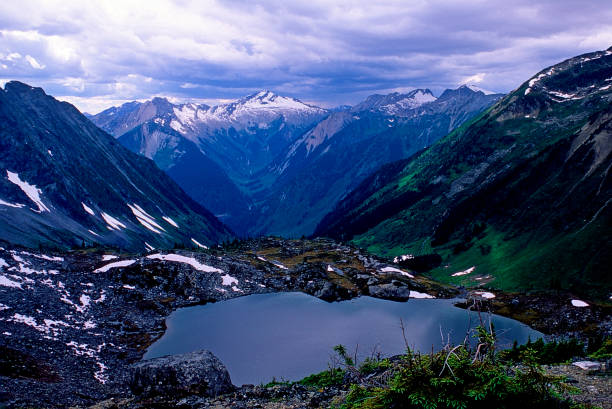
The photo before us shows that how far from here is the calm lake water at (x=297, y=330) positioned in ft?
210

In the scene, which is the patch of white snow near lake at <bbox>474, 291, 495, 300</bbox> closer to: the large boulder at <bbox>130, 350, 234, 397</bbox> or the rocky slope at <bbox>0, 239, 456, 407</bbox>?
the rocky slope at <bbox>0, 239, 456, 407</bbox>

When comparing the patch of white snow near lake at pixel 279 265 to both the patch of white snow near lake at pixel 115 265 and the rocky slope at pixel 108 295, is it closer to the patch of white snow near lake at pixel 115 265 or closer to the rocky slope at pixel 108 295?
the rocky slope at pixel 108 295

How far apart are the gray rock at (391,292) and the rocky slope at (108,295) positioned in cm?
24

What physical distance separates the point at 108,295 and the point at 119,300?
234 cm

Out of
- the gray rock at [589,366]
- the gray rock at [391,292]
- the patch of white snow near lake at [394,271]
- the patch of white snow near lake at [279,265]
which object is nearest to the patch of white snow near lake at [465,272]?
the patch of white snow near lake at [394,271]

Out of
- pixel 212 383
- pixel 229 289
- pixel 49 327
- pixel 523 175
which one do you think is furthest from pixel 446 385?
pixel 523 175

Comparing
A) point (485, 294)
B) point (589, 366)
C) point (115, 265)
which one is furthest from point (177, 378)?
point (485, 294)

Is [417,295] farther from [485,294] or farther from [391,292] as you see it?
[485,294]

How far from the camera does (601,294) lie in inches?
3733

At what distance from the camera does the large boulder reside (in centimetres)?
3778

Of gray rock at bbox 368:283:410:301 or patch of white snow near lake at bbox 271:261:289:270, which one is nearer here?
gray rock at bbox 368:283:410:301

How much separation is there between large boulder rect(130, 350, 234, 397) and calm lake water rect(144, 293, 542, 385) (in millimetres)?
18287

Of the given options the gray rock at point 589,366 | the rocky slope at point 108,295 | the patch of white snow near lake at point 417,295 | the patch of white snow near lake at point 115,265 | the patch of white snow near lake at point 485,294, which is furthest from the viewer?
the patch of white snow near lake at point 417,295

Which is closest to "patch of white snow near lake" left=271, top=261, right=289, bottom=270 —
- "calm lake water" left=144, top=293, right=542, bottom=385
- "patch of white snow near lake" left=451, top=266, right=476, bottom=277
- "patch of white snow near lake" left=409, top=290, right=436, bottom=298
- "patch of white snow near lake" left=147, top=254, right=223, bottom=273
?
"calm lake water" left=144, top=293, right=542, bottom=385
